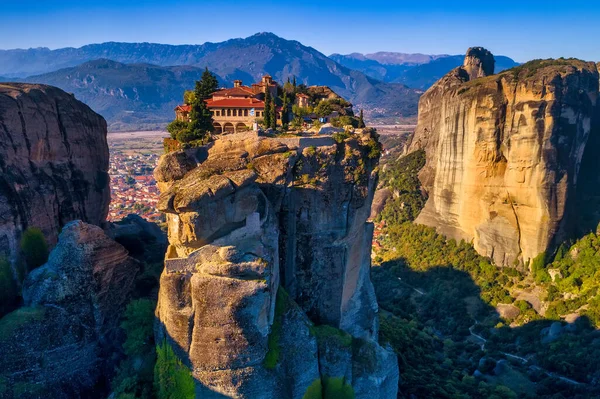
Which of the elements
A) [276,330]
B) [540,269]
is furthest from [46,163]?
[540,269]

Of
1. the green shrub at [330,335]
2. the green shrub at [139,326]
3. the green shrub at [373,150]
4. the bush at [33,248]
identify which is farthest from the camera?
the green shrub at [373,150]

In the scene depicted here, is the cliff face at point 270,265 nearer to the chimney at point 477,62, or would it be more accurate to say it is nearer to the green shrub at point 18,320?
the green shrub at point 18,320

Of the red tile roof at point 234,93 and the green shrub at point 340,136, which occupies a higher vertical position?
the red tile roof at point 234,93

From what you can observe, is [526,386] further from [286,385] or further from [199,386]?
[199,386]

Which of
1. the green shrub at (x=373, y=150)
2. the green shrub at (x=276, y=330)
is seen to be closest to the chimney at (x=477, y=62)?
the green shrub at (x=373, y=150)

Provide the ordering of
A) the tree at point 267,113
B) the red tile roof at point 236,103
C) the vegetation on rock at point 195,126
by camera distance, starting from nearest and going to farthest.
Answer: the vegetation on rock at point 195,126 → the tree at point 267,113 → the red tile roof at point 236,103

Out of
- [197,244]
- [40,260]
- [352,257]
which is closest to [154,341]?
[197,244]

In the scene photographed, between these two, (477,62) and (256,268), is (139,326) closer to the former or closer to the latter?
(256,268)
